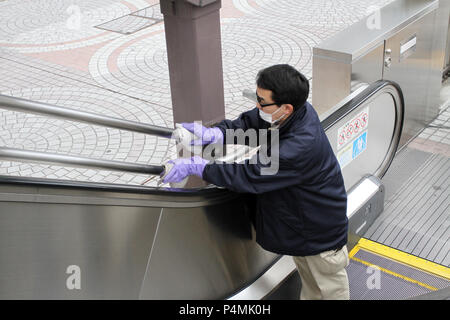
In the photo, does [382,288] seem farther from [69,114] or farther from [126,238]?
[69,114]

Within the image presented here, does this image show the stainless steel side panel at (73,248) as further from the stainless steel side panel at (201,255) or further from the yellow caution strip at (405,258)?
the yellow caution strip at (405,258)

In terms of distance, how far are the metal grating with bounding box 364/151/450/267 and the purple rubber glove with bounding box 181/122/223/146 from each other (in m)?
1.61

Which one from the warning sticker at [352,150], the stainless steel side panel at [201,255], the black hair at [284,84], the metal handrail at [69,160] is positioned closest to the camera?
the metal handrail at [69,160]

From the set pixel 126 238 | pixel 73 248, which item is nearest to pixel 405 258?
pixel 126 238

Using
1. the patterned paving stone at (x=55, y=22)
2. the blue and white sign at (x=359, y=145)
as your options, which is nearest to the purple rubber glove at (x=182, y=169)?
the blue and white sign at (x=359, y=145)

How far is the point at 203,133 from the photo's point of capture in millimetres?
3029

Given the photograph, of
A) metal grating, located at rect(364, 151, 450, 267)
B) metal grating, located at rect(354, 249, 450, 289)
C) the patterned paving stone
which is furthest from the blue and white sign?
the patterned paving stone

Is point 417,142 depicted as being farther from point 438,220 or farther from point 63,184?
point 63,184

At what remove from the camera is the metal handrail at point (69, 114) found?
2281 mm

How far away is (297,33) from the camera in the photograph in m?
8.47

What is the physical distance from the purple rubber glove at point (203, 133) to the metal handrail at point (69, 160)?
36cm

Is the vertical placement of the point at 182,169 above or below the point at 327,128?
above

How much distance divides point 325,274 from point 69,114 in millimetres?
1527

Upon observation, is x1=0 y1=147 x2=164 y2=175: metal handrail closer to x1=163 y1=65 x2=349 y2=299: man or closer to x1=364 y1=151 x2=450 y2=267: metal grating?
x1=163 y1=65 x2=349 y2=299: man
